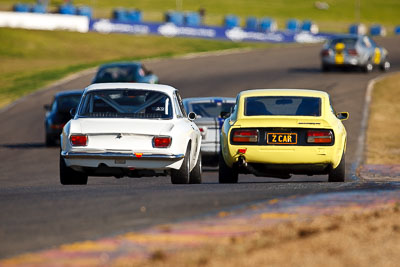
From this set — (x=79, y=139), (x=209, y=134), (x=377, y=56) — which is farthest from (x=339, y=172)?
(x=377, y=56)

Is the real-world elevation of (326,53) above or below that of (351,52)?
below

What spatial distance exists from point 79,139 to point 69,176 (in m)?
0.79

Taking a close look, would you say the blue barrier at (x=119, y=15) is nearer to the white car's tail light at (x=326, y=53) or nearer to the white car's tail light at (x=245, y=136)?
the white car's tail light at (x=326, y=53)

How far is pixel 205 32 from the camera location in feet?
183

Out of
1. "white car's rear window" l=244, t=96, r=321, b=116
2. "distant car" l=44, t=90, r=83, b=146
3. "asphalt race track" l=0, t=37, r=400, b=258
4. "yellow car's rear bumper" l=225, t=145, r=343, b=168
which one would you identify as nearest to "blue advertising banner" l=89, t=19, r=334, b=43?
"asphalt race track" l=0, t=37, r=400, b=258

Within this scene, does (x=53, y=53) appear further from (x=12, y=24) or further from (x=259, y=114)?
(x=259, y=114)

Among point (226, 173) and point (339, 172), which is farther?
point (226, 173)

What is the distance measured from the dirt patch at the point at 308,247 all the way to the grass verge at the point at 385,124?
36.9 ft

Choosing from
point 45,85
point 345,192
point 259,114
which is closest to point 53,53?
point 45,85

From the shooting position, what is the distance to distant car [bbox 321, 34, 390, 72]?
35.7 m

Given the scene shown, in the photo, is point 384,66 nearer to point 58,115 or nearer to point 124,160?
point 58,115

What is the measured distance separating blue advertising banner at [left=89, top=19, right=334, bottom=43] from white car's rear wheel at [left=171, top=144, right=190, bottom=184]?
43162mm

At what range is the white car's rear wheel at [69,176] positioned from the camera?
487 inches

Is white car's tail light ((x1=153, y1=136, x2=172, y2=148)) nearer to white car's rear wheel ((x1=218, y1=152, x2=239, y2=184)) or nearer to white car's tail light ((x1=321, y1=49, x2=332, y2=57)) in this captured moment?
white car's rear wheel ((x1=218, y1=152, x2=239, y2=184))
